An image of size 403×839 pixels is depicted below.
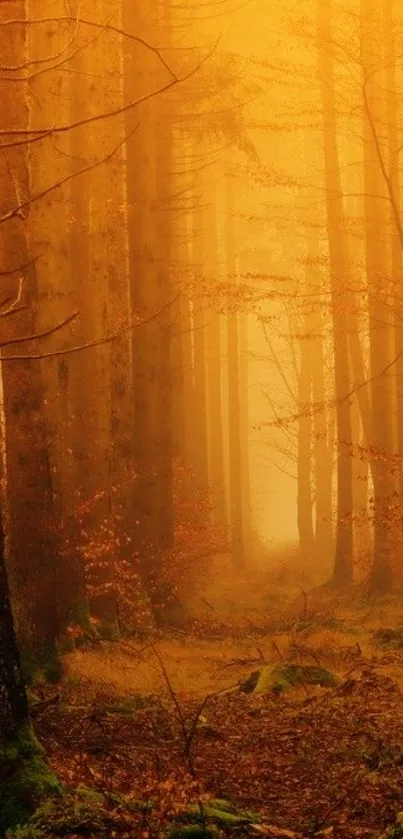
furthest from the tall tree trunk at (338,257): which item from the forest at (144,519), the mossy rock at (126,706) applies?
the mossy rock at (126,706)

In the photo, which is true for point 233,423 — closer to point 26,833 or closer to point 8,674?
point 8,674

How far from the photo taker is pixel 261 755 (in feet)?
25.6

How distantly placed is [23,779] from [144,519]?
10.2m

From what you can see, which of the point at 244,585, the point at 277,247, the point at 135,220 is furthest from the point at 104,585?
the point at 277,247

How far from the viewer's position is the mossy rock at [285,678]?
10141mm

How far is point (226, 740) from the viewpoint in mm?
8312

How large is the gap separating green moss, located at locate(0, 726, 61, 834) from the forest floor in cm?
19

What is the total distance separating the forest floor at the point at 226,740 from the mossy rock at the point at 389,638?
0.11 feet

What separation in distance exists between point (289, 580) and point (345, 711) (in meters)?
15.8

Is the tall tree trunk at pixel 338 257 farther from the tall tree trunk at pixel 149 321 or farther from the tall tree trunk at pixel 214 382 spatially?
the tall tree trunk at pixel 214 382

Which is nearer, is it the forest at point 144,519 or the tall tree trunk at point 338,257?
the forest at point 144,519

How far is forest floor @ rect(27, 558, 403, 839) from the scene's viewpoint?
605cm

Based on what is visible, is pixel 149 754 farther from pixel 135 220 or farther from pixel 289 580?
pixel 289 580

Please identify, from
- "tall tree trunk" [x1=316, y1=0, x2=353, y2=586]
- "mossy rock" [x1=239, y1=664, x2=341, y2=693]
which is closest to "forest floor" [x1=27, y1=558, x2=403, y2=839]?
"mossy rock" [x1=239, y1=664, x2=341, y2=693]
